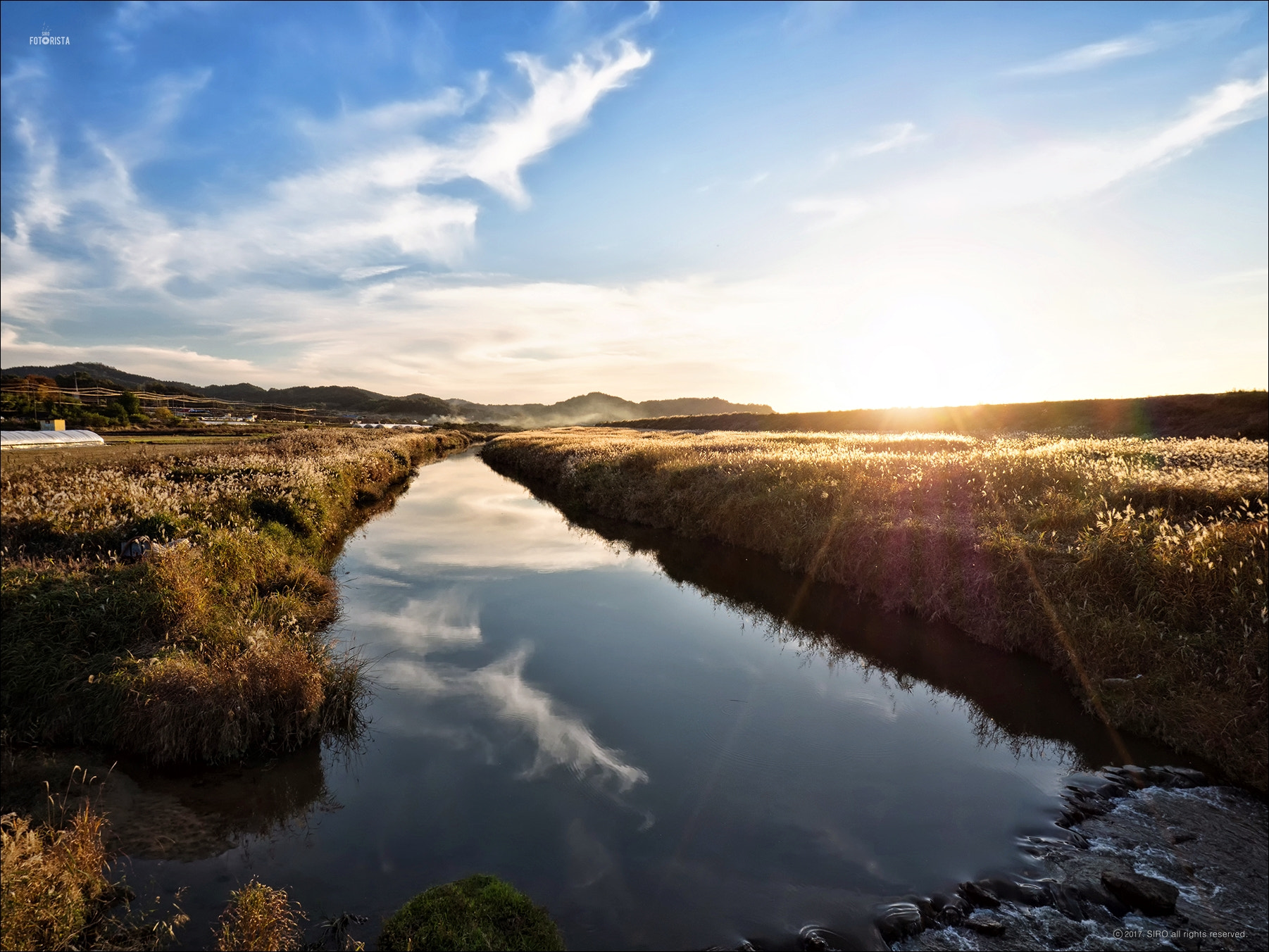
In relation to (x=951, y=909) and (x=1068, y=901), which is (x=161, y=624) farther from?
(x=1068, y=901)

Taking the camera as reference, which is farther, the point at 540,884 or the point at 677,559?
the point at 677,559

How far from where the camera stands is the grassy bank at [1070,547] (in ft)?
24.5

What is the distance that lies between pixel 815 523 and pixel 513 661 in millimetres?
9334

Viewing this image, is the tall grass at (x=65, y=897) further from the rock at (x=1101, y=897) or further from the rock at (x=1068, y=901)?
the rock at (x=1101, y=897)

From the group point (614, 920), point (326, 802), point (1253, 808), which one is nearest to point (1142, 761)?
point (1253, 808)

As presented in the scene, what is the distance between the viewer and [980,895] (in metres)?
4.98

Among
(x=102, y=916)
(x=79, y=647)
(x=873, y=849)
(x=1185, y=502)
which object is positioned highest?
(x=1185, y=502)

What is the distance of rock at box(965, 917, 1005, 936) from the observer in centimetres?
461

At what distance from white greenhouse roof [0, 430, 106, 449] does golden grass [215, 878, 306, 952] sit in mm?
26198

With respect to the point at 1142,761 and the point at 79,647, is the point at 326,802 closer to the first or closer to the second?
the point at 79,647

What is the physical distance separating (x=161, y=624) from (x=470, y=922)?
6.69 m

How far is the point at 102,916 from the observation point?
4.36 meters

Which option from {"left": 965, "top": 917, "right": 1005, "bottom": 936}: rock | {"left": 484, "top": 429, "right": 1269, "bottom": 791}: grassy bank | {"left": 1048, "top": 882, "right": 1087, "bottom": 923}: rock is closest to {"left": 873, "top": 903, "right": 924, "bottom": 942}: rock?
{"left": 965, "top": 917, "right": 1005, "bottom": 936}: rock

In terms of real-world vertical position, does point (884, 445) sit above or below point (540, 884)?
above
